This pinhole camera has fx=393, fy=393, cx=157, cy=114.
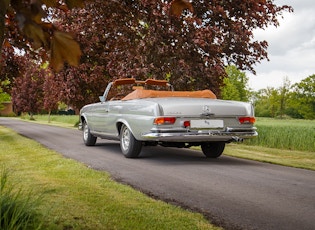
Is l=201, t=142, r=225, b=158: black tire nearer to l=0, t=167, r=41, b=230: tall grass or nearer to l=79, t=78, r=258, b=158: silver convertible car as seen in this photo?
l=79, t=78, r=258, b=158: silver convertible car

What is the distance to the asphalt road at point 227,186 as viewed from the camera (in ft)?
12.1

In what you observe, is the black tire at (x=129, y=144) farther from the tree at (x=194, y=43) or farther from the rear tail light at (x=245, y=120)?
the tree at (x=194, y=43)

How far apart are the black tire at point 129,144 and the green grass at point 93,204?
1.36 m

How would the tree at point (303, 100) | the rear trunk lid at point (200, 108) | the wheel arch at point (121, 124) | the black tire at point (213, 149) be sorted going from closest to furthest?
the rear trunk lid at point (200, 108) → the wheel arch at point (121, 124) → the black tire at point (213, 149) → the tree at point (303, 100)

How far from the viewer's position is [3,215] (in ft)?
9.97

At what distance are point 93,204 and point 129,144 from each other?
12.1 feet

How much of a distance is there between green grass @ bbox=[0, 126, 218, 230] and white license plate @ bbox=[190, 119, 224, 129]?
1928mm

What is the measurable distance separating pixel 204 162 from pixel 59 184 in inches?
129

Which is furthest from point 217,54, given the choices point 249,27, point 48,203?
point 48,203

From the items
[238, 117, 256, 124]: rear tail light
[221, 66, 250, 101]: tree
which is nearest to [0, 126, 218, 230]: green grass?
[238, 117, 256, 124]: rear tail light

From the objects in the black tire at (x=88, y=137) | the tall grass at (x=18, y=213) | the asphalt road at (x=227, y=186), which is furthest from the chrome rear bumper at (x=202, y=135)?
the tall grass at (x=18, y=213)

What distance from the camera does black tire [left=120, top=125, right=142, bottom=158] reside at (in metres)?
7.59

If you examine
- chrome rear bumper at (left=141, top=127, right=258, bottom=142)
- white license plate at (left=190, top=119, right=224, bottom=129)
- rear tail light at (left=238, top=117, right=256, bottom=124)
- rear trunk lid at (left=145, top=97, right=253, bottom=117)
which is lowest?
chrome rear bumper at (left=141, top=127, right=258, bottom=142)

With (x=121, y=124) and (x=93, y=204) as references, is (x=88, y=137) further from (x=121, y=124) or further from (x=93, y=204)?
(x=93, y=204)
